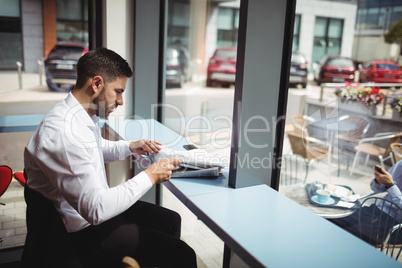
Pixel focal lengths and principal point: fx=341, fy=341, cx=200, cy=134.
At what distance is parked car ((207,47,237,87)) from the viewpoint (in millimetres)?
11188

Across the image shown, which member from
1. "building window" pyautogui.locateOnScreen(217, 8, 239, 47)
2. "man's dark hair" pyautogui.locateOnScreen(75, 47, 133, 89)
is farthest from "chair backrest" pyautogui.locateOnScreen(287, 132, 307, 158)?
"building window" pyautogui.locateOnScreen(217, 8, 239, 47)

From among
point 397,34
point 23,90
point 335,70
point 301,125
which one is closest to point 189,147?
point 301,125

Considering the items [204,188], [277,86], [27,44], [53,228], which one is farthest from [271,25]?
[27,44]

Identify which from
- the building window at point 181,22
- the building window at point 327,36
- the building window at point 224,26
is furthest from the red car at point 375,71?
the building window at point 181,22

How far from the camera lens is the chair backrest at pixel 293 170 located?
420cm

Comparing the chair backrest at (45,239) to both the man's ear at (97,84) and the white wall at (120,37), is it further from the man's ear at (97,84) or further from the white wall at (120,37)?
the white wall at (120,37)

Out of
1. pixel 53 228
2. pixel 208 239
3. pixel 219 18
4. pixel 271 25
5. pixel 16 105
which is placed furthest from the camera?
pixel 219 18

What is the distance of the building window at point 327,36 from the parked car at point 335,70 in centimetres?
692

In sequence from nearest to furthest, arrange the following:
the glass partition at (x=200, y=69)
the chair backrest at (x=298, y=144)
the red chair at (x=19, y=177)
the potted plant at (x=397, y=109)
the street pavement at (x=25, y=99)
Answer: the red chair at (x=19, y=177) < the potted plant at (x=397, y=109) < the glass partition at (x=200, y=69) < the chair backrest at (x=298, y=144) < the street pavement at (x=25, y=99)

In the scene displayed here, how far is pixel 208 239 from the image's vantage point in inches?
106

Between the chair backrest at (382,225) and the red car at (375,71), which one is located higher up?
the red car at (375,71)

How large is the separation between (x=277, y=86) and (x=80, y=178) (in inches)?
40.5

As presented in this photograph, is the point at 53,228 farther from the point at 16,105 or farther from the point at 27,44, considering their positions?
the point at 27,44

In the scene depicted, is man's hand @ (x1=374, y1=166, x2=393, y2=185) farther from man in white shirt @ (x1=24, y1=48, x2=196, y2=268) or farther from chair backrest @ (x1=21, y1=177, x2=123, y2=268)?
chair backrest @ (x1=21, y1=177, x2=123, y2=268)
